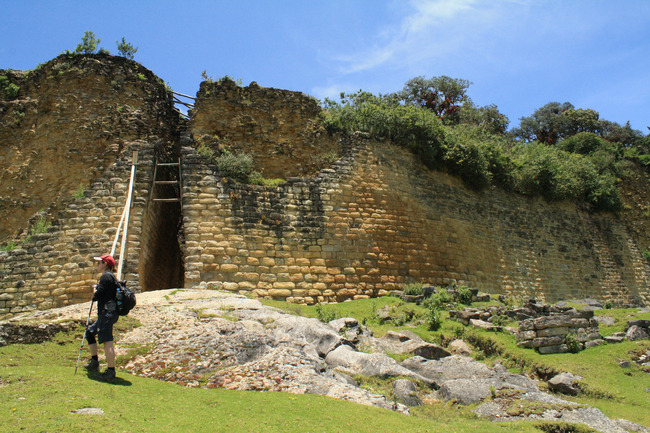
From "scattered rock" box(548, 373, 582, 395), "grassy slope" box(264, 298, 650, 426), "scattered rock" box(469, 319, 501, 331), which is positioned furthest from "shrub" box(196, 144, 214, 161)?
"scattered rock" box(548, 373, 582, 395)

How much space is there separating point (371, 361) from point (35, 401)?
15.2 feet

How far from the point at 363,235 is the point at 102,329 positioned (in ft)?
30.0

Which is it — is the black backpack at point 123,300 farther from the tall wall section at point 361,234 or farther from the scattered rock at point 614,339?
the scattered rock at point 614,339

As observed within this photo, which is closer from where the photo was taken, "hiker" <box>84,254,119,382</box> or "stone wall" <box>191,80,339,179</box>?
"hiker" <box>84,254,119,382</box>

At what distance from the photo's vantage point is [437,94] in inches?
1358

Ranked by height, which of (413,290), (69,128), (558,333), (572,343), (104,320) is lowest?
(572,343)

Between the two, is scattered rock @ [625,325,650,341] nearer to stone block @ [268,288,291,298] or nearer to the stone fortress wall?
the stone fortress wall

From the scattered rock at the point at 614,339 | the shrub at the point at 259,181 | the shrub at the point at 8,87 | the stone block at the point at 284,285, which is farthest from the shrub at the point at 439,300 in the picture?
the shrub at the point at 8,87

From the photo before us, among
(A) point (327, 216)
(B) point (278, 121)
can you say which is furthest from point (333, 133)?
(A) point (327, 216)

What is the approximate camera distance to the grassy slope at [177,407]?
17.0 ft

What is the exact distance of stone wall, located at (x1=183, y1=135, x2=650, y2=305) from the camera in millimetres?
13328

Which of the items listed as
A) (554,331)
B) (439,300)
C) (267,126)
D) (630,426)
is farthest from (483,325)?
(267,126)

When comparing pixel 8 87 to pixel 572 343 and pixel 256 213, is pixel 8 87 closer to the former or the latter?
pixel 256 213

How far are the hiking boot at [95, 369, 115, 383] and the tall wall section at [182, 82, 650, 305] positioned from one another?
20.2ft
